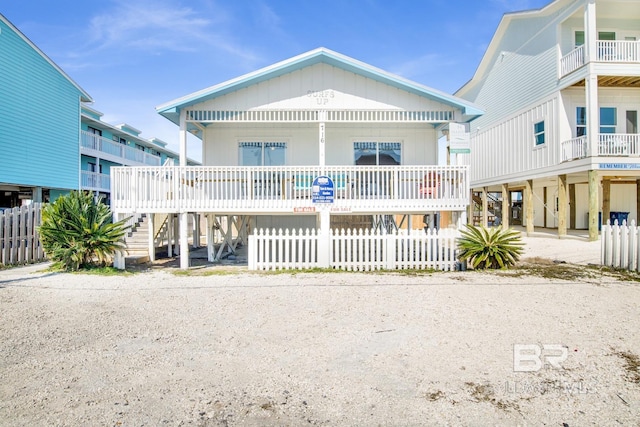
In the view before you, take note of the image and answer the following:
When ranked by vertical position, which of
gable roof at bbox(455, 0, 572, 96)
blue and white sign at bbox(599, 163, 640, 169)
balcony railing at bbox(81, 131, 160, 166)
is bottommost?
blue and white sign at bbox(599, 163, 640, 169)

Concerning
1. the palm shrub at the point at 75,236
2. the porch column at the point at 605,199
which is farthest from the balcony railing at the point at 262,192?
the porch column at the point at 605,199

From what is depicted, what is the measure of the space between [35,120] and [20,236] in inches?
539

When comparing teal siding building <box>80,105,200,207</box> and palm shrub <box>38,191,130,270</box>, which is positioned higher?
teal siding building <box>80,105,200,207</box>

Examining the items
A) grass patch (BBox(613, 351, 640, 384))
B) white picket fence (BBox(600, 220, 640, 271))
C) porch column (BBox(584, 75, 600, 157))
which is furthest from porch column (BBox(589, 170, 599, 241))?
grass patch (BBox(613, 351, 640, 384))

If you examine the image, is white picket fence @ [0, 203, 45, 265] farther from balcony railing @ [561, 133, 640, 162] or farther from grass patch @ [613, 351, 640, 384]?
balcony railing @ [561, 133, 640, 162]

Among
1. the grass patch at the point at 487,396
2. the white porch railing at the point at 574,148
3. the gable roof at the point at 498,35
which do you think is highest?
the gable roof at the point at 498,35

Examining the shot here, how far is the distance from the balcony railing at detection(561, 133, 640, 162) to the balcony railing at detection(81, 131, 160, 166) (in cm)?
3163

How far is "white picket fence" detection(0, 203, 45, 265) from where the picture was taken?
447 inches

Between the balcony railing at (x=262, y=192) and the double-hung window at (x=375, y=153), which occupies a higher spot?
the double-hung window at (x=375, y=153)

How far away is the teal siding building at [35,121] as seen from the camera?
20062 mm

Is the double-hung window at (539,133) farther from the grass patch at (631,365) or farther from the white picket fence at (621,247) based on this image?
the grass patch at (631,365)

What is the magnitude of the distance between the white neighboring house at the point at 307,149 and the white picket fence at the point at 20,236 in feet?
10.5

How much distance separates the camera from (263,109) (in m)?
12.5

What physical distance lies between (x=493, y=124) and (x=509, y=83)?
8.54 feet
